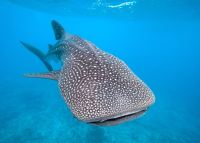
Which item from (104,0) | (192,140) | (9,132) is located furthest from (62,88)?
(104,0)

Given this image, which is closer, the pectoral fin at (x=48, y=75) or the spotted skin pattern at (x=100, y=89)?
the spotted skin pattern at (x=100, y=89)

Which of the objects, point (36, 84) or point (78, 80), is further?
point (36, 84)

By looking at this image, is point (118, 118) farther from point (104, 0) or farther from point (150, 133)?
point (104, 0)

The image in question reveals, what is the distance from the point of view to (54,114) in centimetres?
1928

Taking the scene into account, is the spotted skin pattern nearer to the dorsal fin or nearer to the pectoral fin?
the pectoral fin

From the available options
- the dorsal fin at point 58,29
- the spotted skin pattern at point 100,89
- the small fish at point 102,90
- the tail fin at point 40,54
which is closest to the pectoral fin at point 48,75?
the small fish at point 102,90

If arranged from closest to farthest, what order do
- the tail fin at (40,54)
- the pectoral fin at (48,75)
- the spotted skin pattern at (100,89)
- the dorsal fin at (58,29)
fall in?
the spotted skin pattern at (100,89)
the pectoral fin at (48,75)
the dorsal fin at (58,29)
the tail fin at (40,54)

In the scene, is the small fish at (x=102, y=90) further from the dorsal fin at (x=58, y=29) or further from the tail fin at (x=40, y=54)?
the tail fin at (x=40, y=54)

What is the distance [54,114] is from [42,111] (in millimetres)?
1512

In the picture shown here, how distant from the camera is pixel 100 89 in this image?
3.30m

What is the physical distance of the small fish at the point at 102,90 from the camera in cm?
302

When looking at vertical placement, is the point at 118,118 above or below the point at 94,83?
below

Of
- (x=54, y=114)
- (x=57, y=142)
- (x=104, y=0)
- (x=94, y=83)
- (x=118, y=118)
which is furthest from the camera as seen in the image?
(x=104, y=0)

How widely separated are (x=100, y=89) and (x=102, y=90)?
0.04 m
